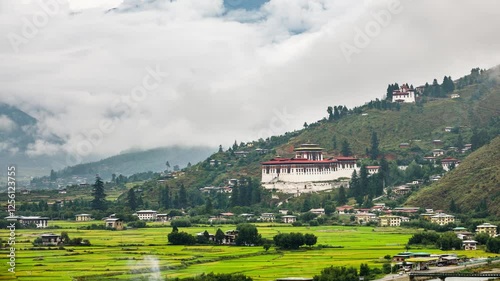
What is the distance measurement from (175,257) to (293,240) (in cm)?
1615

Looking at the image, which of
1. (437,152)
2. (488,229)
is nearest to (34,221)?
(488,229)

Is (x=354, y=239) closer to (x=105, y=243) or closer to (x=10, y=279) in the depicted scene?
(x=105, y=243)

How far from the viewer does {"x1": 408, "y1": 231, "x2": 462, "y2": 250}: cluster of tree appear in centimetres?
9750

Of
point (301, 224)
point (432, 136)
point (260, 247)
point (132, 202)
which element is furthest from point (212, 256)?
point (432, 136)

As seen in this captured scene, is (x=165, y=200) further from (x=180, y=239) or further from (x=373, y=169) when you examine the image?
(x=180, y=239)

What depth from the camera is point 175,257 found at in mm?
86438

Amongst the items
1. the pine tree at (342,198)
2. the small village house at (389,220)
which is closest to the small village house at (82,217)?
the pine tree at (342,198)

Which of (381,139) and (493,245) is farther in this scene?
(381,139)

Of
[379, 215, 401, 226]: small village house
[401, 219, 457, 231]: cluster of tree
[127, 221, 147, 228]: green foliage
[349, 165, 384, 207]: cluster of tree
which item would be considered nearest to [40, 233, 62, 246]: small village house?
[127, 221, 147, 228]: green foliage

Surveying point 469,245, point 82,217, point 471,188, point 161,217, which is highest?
point 471,188

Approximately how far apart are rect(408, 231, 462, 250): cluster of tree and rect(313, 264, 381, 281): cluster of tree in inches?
999

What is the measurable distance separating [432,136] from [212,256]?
112 m

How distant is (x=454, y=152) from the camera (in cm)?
17625

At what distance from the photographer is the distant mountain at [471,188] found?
130m
